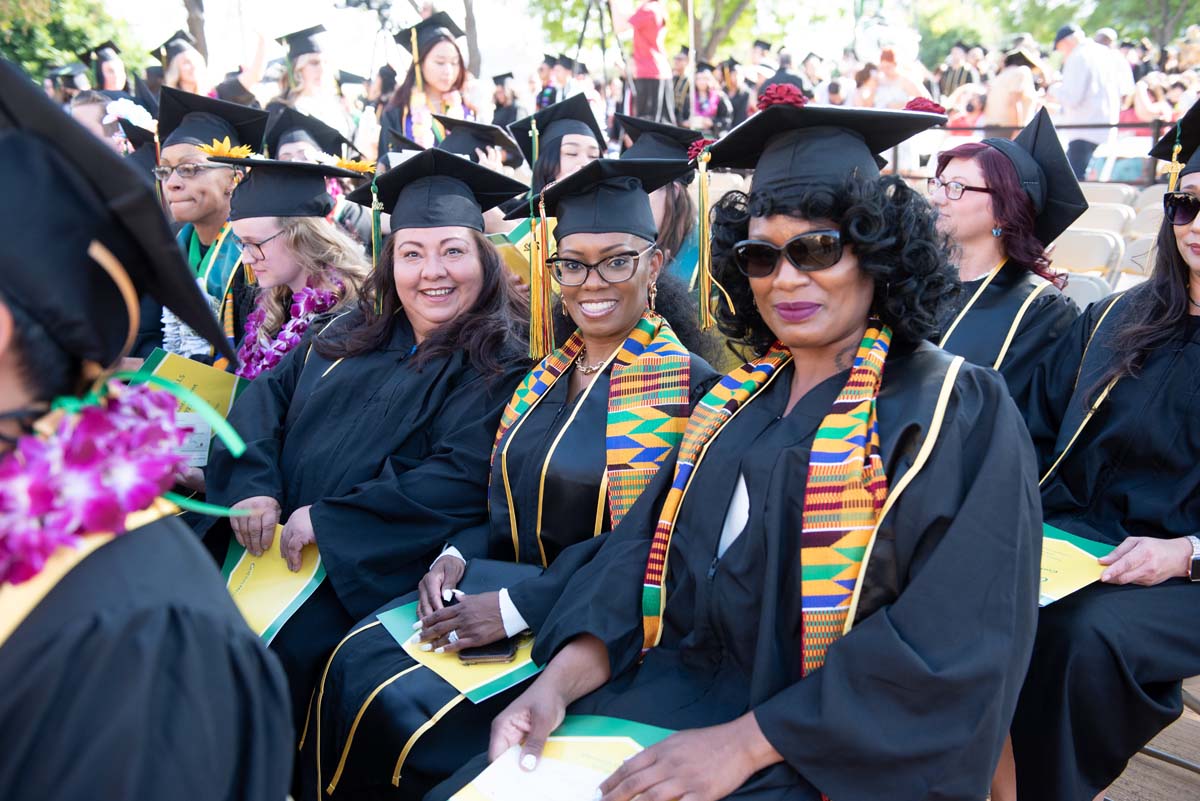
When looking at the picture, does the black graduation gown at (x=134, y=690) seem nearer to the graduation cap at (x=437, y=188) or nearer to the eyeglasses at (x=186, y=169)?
the graduation cap at (x=437, y=188)

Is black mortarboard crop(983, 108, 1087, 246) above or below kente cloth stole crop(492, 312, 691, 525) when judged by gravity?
above

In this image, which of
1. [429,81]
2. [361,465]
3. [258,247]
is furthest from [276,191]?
[429,81]

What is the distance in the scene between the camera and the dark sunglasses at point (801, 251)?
85.3 inches

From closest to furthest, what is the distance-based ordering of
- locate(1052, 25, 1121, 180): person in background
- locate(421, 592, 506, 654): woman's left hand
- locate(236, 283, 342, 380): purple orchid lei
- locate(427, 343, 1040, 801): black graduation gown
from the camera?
locate(427, 343, 1040, 801): black graduation gown → locate(421, 592, 506, 654): woman's left hand → locate(236, 283, 342, 380): purple orchid lei → locate(1052, 25, 1121, 180): person in background

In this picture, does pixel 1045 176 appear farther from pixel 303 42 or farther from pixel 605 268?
pixel 303 42

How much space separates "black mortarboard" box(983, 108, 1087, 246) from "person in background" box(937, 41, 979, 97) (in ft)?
40.9

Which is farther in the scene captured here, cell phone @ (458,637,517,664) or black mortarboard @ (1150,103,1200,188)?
black mortarboard @ (1150,103,1200,188)

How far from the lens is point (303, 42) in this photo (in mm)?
7176

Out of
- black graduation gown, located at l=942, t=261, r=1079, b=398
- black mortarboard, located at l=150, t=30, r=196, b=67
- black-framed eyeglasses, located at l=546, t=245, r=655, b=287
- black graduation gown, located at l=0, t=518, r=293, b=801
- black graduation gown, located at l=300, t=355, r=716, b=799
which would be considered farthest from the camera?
black mortarboard, located at l=150, t=30, r=196, b=67

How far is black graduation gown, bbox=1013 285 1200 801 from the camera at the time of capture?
249 cm

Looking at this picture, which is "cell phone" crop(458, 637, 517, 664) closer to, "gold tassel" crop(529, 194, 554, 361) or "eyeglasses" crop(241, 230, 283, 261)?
"gold tassel" crop(529, 194, 554, 361)

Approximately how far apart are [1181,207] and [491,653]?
7.93 feet

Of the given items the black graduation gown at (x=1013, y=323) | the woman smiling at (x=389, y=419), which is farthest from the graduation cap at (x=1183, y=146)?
the woman smiling at (x=389, y=419)

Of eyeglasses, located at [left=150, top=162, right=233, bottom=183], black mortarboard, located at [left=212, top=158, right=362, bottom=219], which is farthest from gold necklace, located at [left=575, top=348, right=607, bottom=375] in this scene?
eyeglasses, located at [left=150, top=162, right=233, bottom=183]
